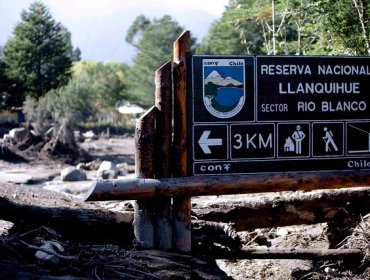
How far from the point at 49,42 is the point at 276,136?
178 feet

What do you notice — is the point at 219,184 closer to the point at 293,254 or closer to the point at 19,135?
the point at 293,254

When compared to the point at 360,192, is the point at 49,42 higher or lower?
higher

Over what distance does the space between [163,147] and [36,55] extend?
5287cm

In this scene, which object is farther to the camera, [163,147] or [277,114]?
[277,114]

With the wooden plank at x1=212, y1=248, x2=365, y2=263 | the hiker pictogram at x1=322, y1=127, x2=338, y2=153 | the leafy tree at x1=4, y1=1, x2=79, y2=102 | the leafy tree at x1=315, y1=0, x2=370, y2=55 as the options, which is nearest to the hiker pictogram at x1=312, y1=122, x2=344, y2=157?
the hiker pictogram at x1=322, y1=127, x2=338, y2=153

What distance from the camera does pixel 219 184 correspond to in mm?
6562

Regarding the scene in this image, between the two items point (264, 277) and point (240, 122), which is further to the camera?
point (264, 277)

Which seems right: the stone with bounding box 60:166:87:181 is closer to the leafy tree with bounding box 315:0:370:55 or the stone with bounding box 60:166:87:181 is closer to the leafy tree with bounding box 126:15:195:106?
the leafy tree with bounding box 315:0:370:55

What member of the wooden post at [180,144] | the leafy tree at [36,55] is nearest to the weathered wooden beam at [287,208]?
the wooden post at [180,144]

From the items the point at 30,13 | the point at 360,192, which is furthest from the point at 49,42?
the point at 360,192

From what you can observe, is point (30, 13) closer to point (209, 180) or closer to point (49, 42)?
point (49, 42)

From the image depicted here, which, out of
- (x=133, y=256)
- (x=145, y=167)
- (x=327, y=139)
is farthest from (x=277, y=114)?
(x=133, y=256)

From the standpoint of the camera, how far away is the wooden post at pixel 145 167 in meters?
6.57

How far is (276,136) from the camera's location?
267 inches
